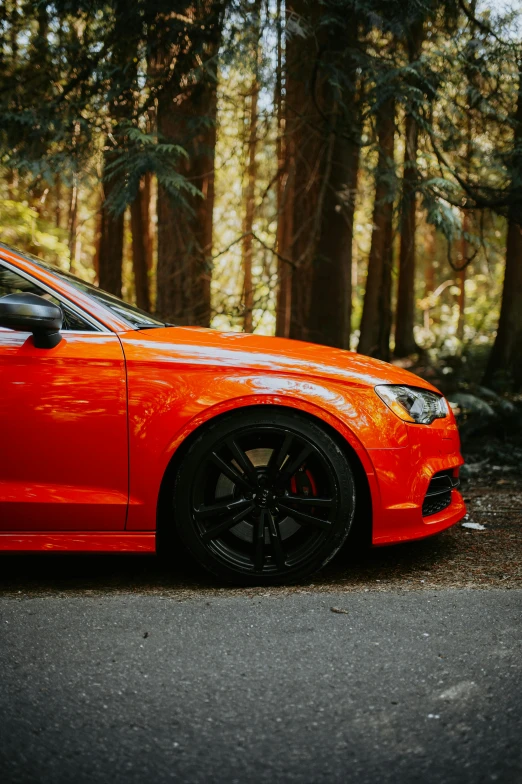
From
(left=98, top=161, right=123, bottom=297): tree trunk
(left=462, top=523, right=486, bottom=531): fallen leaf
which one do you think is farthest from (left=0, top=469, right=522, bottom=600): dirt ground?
(left=98, top=161, right=123, bottom=297): tree trunk

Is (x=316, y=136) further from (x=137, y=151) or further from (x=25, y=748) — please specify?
(x=25, y=748)

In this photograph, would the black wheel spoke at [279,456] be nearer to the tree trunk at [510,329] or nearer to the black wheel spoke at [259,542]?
the black wheel spoke at [259,542]

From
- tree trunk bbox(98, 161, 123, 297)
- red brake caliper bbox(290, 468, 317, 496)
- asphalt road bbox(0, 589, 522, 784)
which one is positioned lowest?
asphalt road bbox(0, 589, 522, 784)

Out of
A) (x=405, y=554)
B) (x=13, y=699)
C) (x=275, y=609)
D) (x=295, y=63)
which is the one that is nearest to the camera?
(x=13, y=699)

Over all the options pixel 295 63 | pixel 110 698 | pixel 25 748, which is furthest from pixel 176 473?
pixel 295 63

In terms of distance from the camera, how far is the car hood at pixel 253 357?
12.6 ft

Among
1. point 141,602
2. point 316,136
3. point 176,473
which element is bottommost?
point 141,602

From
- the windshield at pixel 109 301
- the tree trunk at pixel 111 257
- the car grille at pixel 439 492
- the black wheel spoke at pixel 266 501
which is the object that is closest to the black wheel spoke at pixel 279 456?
the black wheel spoke at pixel 266 501

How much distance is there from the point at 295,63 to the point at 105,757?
7.07 m

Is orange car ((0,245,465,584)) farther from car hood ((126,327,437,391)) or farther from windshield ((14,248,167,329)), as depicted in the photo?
windshield ((14,248,167,329))

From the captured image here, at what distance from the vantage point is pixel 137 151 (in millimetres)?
7117

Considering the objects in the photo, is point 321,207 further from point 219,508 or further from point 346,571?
point 219,508

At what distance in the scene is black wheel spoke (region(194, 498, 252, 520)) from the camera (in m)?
3.76

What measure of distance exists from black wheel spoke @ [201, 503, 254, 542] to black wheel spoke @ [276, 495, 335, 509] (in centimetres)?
19
